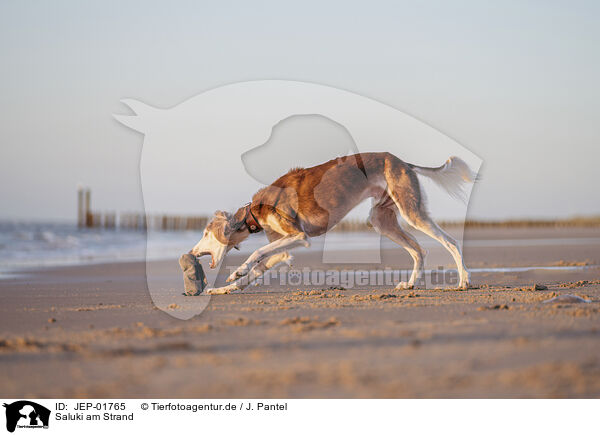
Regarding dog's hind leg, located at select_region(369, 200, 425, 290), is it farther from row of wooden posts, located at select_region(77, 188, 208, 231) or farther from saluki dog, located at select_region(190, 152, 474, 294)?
row of wooden posts, located at select_region(77, 188, 208, 231)

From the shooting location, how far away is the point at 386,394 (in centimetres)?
309

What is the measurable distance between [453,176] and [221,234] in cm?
375

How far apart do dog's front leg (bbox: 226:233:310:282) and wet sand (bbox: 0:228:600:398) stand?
572 mm

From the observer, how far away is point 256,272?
25.5ft

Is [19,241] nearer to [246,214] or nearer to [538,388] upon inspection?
[246,214]

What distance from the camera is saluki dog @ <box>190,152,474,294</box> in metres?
7.96

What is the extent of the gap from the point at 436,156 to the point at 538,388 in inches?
253

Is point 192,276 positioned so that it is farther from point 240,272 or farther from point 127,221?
point 127,221

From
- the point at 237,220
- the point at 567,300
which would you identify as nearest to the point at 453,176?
the point at 567,300

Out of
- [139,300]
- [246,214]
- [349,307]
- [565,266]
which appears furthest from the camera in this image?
[565,266]

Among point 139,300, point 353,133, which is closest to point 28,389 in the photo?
point 139,300

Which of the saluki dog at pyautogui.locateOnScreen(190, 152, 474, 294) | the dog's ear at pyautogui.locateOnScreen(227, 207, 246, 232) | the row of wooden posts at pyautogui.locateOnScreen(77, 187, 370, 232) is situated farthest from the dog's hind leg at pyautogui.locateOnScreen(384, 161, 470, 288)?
the row of wooden posts at pyautogui.locateOnScreen(77, 187, 370, 232)

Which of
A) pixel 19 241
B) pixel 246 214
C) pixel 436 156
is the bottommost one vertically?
pixel 19 241

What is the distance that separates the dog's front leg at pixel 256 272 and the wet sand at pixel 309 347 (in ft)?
2.02
